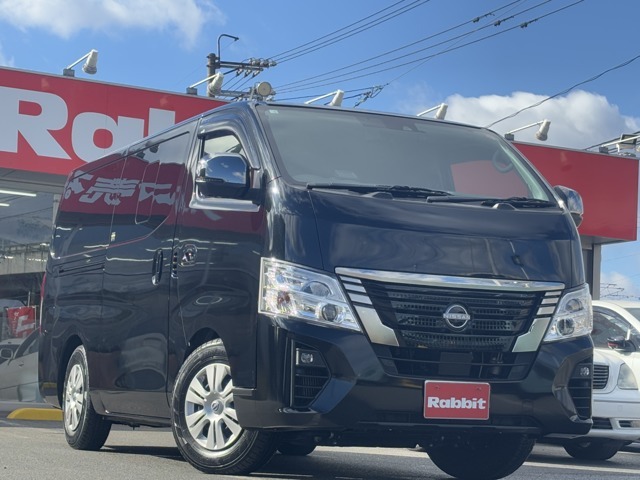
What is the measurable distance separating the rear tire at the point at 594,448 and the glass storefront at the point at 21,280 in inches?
353

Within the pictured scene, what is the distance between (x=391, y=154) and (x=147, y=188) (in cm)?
192

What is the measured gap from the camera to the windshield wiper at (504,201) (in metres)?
6.48

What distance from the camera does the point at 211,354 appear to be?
6492 millimetres

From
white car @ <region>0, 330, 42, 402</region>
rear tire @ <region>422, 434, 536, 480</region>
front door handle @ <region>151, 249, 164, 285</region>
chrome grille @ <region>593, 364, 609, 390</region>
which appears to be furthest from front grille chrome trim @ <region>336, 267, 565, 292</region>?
white car @ <region>0, 330, 42, 402</region>

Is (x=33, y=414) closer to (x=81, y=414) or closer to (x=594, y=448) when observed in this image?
(x=81, y=414)

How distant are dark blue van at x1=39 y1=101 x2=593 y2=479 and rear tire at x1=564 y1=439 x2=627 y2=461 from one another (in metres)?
3.94

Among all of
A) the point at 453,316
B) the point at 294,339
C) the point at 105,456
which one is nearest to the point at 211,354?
the point at 294,339

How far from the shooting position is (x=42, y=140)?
52.4 ft

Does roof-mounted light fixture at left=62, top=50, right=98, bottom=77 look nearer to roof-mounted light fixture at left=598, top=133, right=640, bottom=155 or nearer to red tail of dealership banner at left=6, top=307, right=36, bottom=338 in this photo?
red tail of dealership banner at left=6, top=307, right=36, bottom=338

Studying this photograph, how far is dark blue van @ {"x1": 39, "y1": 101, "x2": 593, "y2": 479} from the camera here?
5891 mm

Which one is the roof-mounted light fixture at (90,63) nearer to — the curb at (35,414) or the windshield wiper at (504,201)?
the curb at (35,414)

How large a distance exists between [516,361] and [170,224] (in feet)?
8.01

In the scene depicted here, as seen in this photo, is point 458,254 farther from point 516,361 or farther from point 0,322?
point 0,322

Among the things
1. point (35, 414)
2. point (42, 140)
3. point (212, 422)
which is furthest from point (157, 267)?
point (42, 140)
